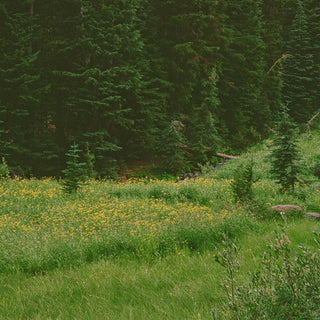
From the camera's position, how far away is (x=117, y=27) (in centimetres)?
1869

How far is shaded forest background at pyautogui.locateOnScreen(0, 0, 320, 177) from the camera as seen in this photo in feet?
58.7

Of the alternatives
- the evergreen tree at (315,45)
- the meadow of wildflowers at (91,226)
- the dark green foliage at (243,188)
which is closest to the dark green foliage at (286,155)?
the meadow of wildflowers at (91,226)

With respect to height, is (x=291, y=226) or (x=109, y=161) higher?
(x=291, y=226)

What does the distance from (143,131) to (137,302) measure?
696 inches

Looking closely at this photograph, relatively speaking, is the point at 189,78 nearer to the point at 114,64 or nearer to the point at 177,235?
the point at 114,64

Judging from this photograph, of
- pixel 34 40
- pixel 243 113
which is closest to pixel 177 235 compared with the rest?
pixel 34 40

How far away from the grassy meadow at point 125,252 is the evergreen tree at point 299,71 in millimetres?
20963

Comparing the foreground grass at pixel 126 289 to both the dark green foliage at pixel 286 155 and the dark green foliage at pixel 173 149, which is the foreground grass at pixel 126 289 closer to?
the dark green foliage at pixel 286 155

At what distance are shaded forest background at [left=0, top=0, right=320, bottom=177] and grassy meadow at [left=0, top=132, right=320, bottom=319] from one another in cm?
765

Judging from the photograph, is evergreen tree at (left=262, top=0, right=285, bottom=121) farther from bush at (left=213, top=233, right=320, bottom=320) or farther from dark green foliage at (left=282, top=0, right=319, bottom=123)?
bush at (left=213, top=233, right=320, bottom=320)

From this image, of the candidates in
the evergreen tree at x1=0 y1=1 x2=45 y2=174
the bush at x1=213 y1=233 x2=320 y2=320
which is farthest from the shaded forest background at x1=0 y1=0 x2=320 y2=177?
the bush at x1=213 y1=233 x2=320 y2=320

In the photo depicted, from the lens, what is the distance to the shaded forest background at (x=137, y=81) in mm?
17891

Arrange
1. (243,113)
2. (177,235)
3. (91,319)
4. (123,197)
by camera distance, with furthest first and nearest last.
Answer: (243,113), (123,197), (177,235), (91,319)

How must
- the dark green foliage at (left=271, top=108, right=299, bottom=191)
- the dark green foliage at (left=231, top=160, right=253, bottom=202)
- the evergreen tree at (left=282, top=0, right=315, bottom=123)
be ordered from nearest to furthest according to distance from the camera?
the dark green foliage at (left=231, top=160, right=253, bottom=202)
the dark green foliage at (left=271, top=108, right=299, bottom=191)
the evergreen tree at (left=282, top=0, right=315, bottom=123)
